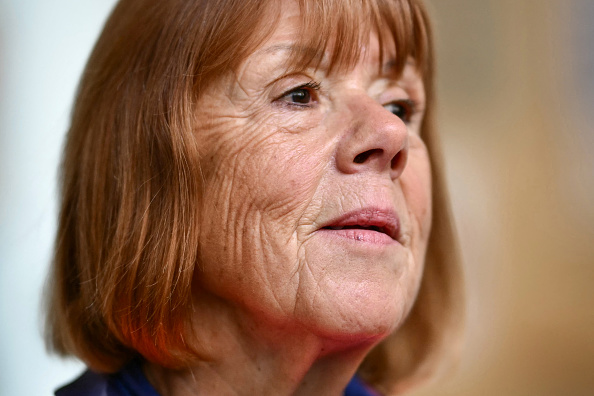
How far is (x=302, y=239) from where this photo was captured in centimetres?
82

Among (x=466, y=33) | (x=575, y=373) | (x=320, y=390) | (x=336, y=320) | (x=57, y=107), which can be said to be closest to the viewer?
(x=336, y=320)

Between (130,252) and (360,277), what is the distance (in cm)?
33

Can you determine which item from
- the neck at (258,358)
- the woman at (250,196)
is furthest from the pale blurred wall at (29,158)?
the neck at (258,358)

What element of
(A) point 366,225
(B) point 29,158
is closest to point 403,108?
(A) point 366,225

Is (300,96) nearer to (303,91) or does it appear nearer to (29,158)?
(303,91)

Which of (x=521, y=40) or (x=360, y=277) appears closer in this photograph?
(x=360, y=277)

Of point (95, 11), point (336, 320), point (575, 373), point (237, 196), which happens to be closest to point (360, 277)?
point (336, 320)

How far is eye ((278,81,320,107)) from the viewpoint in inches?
34.3

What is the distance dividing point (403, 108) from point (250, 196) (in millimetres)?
364

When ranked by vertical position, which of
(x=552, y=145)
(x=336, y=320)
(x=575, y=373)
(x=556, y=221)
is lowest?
(x=575, y=373)

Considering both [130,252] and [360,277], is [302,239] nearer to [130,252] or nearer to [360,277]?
[360,277]

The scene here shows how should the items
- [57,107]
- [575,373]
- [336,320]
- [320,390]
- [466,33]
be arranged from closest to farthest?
[336,320] < [320,390] < [57,107] < [575,373] < [466,33]

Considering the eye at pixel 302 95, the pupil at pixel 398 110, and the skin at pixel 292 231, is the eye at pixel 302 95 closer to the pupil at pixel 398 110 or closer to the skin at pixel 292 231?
the skin at pixel 292 231

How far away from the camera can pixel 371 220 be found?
84cm
